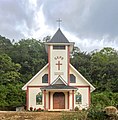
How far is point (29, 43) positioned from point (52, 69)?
3336 centimetres

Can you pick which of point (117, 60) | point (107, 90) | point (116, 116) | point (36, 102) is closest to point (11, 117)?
point (116, 116)

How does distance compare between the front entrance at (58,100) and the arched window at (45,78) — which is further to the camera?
the arched window at (45,78)

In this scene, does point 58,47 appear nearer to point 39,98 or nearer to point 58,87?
point 58,87

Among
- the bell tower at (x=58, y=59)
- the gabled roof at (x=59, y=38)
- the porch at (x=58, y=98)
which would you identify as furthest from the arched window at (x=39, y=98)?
the gabled roof at (x=59, y=38)

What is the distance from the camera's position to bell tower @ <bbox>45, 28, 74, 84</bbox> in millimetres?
32188

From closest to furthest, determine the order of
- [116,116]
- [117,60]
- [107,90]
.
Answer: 1. [116,116]
2. [107,90]
3. [117,60]

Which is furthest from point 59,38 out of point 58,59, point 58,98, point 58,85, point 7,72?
point 7,72

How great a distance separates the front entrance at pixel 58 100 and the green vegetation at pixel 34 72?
117 inches

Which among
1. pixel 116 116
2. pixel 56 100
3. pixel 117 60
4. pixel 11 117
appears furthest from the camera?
pixel 117 60

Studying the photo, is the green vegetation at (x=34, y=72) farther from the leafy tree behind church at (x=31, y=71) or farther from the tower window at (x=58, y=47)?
the tower window at (x=58, y=47)

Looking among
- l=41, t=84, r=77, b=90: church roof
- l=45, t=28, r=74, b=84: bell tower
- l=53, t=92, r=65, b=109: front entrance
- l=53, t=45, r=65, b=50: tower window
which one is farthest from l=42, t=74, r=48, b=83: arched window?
l=53, t=45, r=65, b=50: tower window

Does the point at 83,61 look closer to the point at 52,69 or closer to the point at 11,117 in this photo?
the point at 52,69

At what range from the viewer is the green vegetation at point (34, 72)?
35.2 metres

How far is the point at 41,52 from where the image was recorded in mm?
62344
